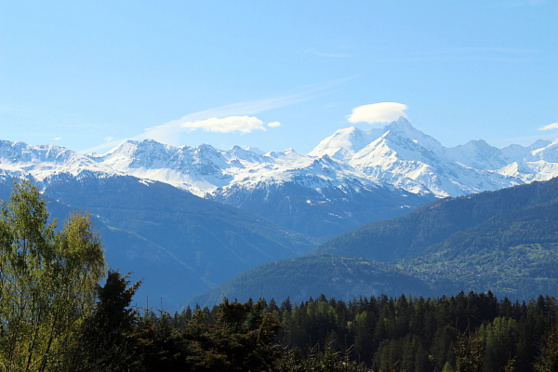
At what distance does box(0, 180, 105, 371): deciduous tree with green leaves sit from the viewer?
38.7m

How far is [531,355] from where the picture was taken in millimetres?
162000

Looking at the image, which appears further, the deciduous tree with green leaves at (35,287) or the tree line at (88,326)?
the tree line at (88,326)

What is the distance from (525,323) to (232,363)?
12799 centimetres

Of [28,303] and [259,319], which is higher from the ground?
[28,303]

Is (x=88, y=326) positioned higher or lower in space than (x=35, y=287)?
lower

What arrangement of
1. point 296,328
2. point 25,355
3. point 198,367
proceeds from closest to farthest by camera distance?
point 25,355, point 198,367, point 296,328

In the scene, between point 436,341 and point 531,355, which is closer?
point 531,355

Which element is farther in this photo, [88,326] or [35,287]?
[88,326]

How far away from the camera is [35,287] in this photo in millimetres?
40781

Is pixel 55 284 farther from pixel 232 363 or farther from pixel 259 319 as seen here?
pixel 259 319

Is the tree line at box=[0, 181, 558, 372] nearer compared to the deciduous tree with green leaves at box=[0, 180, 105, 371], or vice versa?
the deciduous tree with green leaves at box=[0, 180, 105, 371]

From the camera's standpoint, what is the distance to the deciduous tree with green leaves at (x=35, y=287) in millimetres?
38719

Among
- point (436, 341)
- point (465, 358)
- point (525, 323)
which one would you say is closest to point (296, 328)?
point (436, 341)

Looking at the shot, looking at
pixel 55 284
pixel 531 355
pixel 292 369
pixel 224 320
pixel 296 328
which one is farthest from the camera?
pixel 296 328
